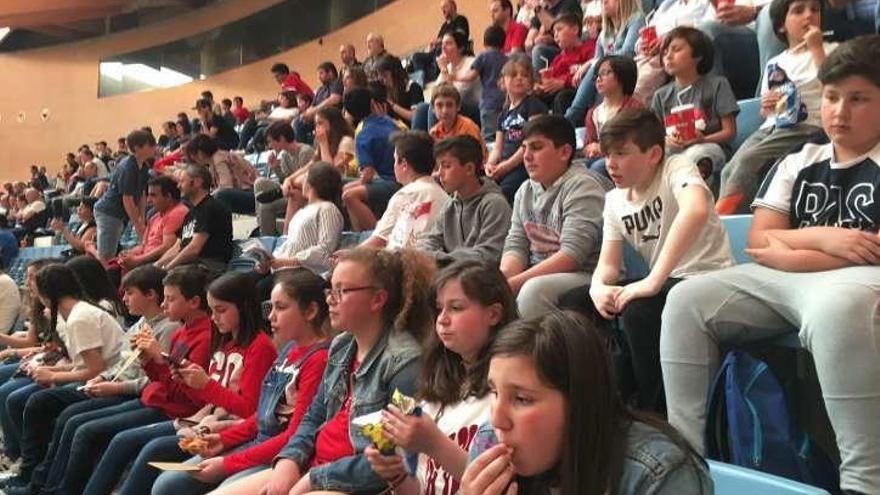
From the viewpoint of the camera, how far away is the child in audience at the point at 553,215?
2.63 meters

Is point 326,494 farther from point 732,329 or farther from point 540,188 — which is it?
point 540,188

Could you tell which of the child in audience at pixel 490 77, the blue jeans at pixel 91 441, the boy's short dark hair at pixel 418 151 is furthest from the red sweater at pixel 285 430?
the child in audience at pixel 490 77

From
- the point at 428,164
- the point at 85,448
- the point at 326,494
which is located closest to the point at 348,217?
the point at 428,164

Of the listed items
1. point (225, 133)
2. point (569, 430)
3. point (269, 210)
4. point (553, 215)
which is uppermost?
point (225, 133)

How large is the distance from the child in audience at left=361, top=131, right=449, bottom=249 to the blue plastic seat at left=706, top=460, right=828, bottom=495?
2.11 meters

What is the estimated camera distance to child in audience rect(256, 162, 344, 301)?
158 inches

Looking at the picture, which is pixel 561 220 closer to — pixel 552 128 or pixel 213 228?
pixel 552 128

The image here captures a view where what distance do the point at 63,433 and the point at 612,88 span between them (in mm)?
2594

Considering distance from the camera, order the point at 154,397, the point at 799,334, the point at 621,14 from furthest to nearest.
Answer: the point at 621,14
the point at 154,397
the point at 799,334

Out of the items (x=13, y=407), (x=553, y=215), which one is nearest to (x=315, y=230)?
(x=13, y=407)

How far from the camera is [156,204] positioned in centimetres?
536

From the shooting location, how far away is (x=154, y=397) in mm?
3246

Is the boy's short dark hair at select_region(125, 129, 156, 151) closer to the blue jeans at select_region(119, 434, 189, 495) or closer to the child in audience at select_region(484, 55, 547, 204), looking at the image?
the child in audience at select_region(484, 55, 547, 204)

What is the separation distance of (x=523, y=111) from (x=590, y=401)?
10.6 ft
